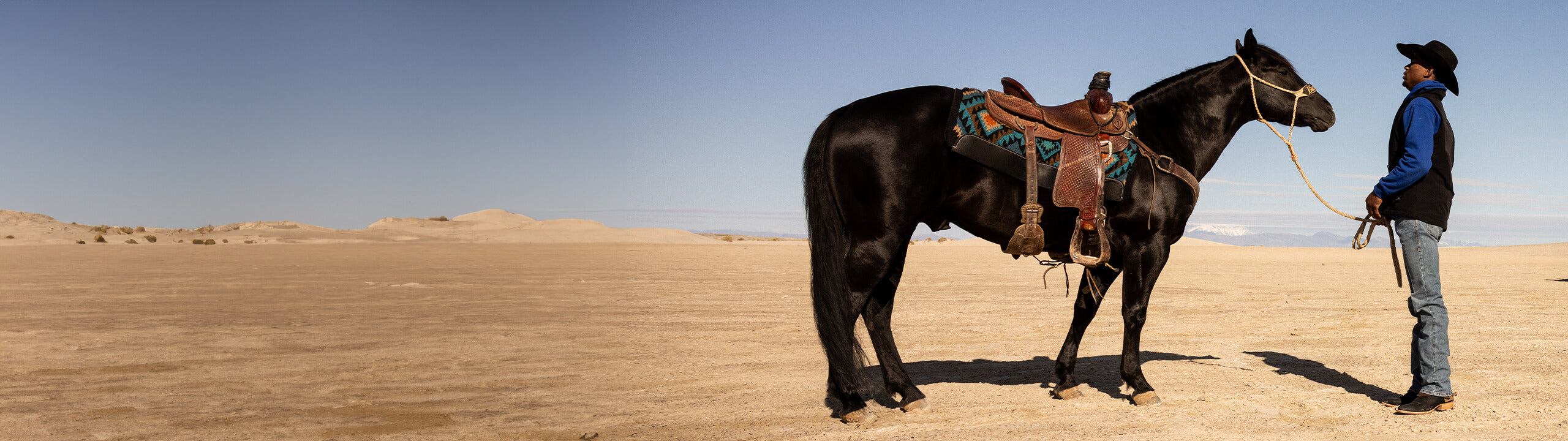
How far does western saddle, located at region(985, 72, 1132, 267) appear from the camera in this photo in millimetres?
5070

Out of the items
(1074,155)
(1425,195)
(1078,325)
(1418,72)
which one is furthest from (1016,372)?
(1418,72)

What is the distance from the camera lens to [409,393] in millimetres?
5941

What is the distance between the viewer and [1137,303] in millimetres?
5418

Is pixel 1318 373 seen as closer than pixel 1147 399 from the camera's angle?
No

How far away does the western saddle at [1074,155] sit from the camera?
5.07 meters

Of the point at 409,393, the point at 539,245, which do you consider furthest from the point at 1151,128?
the point at 539,245

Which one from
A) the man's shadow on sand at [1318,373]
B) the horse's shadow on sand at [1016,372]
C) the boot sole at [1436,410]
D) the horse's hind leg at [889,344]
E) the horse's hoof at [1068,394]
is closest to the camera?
the boot sole at [1436,410]

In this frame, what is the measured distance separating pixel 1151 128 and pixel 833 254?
2399mm

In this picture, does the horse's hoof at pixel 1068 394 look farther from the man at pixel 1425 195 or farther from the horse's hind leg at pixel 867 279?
the man at pixel 1425 195

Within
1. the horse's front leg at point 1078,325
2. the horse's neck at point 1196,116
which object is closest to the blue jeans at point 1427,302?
the horse's neck at point 1196,116

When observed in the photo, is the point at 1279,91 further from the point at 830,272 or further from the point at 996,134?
the point at 830,272

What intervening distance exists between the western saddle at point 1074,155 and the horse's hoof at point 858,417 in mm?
1301

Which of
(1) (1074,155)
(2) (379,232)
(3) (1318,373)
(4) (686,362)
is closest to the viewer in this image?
(1) (1074,155)

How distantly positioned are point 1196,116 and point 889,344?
259 cm
